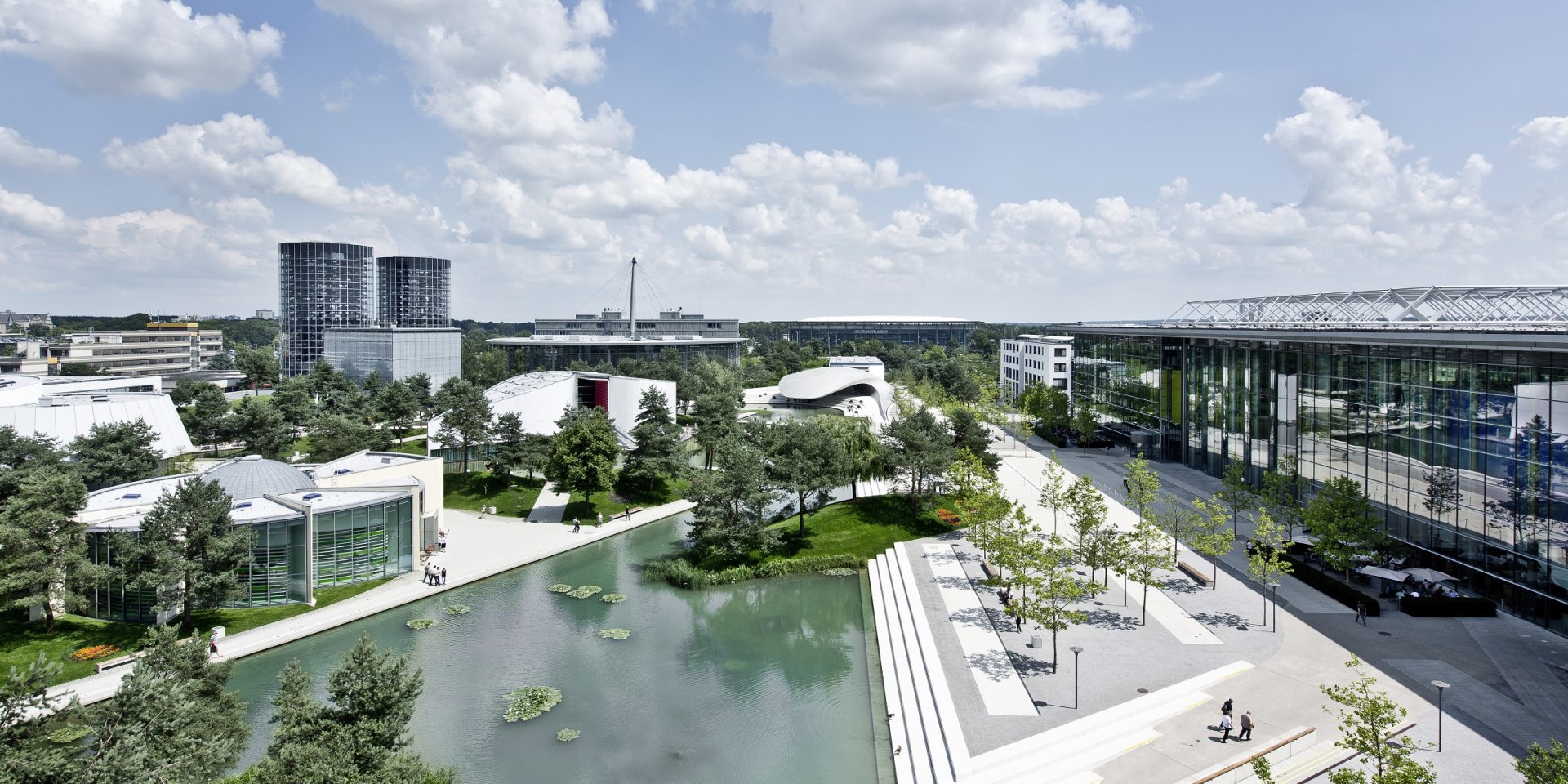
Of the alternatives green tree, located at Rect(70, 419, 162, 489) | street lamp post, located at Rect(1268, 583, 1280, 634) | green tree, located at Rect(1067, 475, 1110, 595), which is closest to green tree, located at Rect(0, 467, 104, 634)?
green tree, located at Rect(70, 419, 162, 489)

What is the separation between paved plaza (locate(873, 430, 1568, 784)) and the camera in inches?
581

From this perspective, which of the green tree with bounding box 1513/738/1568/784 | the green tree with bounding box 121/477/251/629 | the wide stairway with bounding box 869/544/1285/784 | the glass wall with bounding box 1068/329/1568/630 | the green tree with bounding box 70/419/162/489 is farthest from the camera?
the green tree with bounding box 70/419/162/489

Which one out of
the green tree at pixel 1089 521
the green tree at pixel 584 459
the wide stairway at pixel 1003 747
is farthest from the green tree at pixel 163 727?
the green tree at pixel 584 459

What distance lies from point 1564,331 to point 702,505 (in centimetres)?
2583

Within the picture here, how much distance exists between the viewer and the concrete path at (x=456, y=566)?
2188 cm

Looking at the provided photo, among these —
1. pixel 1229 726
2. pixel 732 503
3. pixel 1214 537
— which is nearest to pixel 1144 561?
pixel 1214 537

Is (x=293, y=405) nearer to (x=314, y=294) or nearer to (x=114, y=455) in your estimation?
(x=114, y=455)

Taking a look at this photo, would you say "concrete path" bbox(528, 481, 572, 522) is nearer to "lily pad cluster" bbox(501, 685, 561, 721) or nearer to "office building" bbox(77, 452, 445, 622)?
"office building" bbox(77, 452, 445, 622)

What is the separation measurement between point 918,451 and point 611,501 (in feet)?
54.3

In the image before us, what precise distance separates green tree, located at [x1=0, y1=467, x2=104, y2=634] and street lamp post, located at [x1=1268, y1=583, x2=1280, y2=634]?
105 feet

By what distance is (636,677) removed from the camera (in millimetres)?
21125

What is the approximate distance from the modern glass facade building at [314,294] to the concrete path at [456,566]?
85.5 m

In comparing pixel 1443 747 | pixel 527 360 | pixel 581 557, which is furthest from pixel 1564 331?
pixel 527 360

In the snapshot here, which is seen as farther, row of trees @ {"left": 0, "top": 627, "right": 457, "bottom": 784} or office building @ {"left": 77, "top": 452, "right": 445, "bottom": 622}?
office building @ {"left": 77, "top": 452, "right": 445, "bottom": 622}
